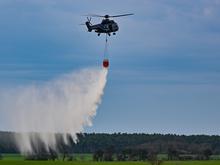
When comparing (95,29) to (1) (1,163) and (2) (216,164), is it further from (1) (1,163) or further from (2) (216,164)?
(2) (216,164)

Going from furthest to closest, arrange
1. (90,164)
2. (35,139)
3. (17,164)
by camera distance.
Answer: (35,139)
(90,164)
(17,164)

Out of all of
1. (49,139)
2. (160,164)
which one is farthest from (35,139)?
(160,164)

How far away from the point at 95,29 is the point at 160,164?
6776 centimetres

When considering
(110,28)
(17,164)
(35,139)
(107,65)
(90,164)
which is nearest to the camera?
(107,65)

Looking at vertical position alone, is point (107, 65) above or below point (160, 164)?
above

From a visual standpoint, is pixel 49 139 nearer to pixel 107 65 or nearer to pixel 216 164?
pixel 216 164

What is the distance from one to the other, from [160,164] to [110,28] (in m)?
69.7

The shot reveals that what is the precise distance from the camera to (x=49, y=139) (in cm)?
19800

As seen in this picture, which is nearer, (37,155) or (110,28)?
(110,28)

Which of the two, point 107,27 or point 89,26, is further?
point 89,26

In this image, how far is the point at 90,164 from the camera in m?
162

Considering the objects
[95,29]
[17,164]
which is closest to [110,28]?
[95,29]

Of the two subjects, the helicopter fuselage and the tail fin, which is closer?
the helicopter fuselage

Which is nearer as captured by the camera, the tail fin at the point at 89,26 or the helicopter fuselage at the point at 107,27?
the helicopter fuselage at the point at 107,27
